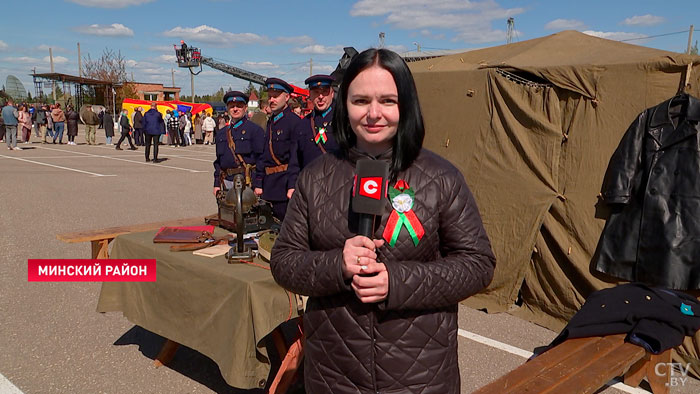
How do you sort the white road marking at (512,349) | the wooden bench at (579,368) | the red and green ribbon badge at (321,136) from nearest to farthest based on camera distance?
1. the wooden bench at (579,368)
2. the white road marking at (512,349)
3. the red and green ribbon badge at (321,136)

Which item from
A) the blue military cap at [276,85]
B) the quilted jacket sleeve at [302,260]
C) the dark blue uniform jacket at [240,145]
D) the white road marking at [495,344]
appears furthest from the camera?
the dark blue uniform jacket at [240,145]

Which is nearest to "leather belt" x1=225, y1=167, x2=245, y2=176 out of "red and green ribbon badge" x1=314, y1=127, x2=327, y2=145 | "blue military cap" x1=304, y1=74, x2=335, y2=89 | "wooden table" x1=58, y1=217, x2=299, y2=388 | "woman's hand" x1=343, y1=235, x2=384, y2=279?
"red and green ribbon badge" x1=314, y1=127, x2=327, y2=145

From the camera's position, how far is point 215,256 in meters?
3.01

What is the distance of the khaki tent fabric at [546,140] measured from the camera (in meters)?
4.18

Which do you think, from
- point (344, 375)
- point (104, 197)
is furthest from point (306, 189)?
point (104, 197)

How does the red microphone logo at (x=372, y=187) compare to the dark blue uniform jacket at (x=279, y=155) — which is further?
the dark blue uniform jacket at (x=279, y=155)

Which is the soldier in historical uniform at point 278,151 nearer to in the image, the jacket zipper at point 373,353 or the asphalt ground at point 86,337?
the asphalt ground at point 86,337

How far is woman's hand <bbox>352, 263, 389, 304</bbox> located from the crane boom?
49.3m

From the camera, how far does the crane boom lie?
49.7m

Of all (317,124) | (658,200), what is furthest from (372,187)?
(317,124)

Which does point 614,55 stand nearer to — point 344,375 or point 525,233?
point 525,233

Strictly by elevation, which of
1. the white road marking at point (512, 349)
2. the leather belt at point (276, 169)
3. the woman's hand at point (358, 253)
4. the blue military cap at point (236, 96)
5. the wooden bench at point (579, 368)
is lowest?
the white road marking at point (512, 349)

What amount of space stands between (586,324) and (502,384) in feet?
3.50

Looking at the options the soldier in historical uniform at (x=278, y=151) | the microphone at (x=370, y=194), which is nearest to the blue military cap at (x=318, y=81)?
the soldier in historical uniform at (x=278, y=151)
